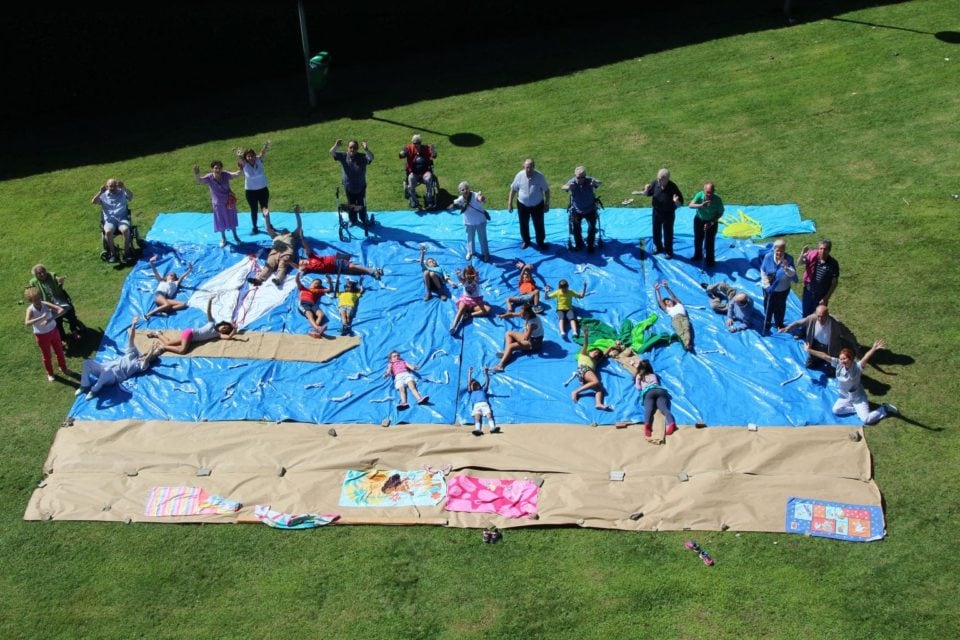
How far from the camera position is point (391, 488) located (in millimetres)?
12664

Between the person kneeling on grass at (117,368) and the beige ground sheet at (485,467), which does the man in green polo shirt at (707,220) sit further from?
the person kneeling on grass at (117,368)

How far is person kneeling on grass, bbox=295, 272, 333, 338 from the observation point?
51.3 feet

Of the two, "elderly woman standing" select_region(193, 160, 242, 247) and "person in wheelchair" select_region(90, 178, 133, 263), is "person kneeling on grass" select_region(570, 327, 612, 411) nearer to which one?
"elderly woman standing" select_region(193, 160, 242, 247)

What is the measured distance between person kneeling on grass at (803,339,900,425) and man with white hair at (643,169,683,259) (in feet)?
14.3

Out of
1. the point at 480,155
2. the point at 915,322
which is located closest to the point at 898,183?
the point at 915,322

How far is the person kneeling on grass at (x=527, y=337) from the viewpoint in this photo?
14.8 m

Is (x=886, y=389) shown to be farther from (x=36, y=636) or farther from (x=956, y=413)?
(x=36, y=636)

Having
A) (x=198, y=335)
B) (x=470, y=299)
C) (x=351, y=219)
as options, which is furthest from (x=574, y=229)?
(x=198, y=335)

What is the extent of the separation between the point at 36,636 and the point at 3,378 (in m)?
5.50

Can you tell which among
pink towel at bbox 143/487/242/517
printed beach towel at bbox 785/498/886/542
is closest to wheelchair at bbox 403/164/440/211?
pink towel at bbox 143/487/242/517

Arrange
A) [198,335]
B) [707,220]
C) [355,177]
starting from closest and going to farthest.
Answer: [198,335] → [707,220] → [355,177]

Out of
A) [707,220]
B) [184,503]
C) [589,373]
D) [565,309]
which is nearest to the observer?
[184,503]

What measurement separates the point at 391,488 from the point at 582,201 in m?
6.85

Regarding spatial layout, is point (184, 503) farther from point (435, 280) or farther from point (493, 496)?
point (435, 280)
